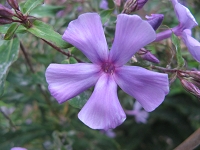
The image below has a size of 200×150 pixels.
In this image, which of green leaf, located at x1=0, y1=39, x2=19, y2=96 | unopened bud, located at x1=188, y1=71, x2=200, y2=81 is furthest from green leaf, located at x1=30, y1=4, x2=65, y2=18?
unopened bud, located at x1=188, y1=71, x2=200, y2=81

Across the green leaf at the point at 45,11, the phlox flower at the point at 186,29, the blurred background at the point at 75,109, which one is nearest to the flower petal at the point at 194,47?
the phlox flower at the point at 186,29

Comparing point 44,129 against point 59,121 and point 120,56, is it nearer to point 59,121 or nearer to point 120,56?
point 59,121

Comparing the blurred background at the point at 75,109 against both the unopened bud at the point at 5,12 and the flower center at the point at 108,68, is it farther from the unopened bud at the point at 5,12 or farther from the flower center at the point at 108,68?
the unopened bud at the point at 5,12

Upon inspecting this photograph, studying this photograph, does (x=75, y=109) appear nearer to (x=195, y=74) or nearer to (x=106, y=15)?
(x=106, y=15)

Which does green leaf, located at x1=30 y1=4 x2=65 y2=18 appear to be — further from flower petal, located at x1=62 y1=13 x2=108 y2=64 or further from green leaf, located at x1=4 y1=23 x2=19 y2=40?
flower petal, located at x1=62 y1=13 x2=108 y2=64

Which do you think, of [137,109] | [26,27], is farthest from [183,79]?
[137,109]

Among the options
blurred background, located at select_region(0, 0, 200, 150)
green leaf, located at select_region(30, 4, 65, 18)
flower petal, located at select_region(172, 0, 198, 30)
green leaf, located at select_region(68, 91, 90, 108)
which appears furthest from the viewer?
blurred background, located at select_region(0, 0, 200, 150)
